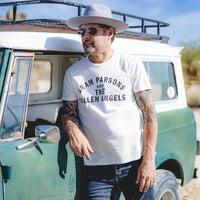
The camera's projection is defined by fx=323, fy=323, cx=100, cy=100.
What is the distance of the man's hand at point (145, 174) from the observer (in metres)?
2.37

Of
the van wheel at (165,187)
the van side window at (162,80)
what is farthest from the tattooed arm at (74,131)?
the van side window at (162,80)

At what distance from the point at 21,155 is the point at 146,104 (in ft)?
3.20

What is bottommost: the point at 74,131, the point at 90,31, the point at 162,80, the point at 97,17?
the point at 74,131

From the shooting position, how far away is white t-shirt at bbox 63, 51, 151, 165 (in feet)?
7.77

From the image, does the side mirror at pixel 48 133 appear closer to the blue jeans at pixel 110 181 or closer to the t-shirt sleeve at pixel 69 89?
the t-shirt sleeve at pixel 69 89

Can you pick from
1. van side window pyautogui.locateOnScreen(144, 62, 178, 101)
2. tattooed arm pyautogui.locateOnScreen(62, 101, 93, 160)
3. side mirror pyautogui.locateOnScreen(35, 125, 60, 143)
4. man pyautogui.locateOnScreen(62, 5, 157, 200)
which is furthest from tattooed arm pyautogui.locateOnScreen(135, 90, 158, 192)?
van side window pyautogui.locateOnScreen(144, 62, 178, 101)

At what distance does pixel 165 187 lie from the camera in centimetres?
319

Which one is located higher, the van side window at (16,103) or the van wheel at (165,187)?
the van side window at (16,103)

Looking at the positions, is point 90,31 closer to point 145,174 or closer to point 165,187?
point 145,174

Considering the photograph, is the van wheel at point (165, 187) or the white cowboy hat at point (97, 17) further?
the van wheel at point (165, 187)

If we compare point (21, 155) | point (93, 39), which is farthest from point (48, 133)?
point (93, 39)

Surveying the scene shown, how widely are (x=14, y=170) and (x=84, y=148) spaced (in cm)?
50

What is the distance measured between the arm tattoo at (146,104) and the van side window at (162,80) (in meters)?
1.03

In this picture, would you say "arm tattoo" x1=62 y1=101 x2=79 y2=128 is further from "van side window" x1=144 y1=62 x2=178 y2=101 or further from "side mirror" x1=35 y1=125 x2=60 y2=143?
"van side window" x1=144 y1=62 x2=178 y2=101
